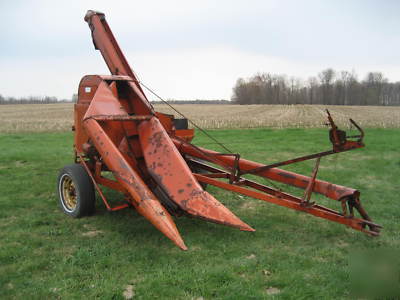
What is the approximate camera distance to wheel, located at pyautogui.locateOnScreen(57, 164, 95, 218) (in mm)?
5078

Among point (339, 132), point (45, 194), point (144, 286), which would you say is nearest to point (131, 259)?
point (144, 286)

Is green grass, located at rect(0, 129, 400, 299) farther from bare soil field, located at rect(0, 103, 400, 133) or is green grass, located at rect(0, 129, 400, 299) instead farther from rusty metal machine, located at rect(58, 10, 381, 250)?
bare soil field, located at rect(0, 103, 400, 133)

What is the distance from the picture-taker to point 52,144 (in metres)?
13.4

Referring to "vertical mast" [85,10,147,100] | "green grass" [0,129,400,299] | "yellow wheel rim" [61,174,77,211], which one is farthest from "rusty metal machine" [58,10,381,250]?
"green grass" [0,129,400,299]

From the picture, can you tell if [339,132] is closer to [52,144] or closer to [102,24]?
[102,24]

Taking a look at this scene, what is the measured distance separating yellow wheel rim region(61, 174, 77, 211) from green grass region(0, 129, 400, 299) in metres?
0.21

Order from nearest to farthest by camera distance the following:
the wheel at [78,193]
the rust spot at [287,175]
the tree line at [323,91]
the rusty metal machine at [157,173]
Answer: the rusty metal machine at [157,173] < the rust spot at [287,175] < the wheel at [78,193] < the tree line at [323,91]

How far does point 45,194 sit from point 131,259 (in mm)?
3416

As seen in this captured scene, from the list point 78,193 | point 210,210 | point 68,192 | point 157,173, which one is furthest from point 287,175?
point 68,192

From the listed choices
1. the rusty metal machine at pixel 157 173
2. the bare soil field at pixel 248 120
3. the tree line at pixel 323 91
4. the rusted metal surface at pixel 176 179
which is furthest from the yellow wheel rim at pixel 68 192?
the tree line at pixel 323 91

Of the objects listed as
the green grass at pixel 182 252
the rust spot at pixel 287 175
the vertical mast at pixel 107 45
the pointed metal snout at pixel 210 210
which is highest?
the vertical mast at pixel 107 45

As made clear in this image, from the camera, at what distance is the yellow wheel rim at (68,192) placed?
5.49 metres

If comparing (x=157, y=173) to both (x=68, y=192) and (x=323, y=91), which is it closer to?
(x=68, y=192)

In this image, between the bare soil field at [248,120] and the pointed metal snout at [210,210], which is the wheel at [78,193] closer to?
the pointed metal snout at [210,210]
